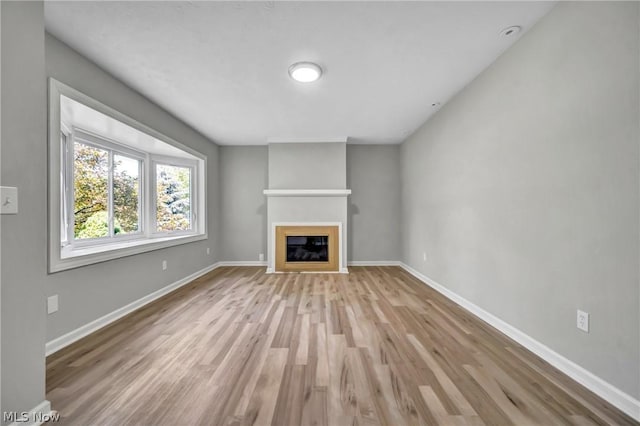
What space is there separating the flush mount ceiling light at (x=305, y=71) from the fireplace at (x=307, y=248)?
8.76 feet

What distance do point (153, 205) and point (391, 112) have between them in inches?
147

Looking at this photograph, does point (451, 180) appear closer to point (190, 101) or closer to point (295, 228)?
point (295, 228)

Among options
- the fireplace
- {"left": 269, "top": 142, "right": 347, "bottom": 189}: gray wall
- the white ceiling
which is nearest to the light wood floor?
the fireplace

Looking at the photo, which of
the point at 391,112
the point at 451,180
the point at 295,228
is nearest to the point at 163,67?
the point at 391,112

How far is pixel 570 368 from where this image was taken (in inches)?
62.6

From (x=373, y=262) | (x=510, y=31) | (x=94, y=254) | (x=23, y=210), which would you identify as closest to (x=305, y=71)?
(x=510, y=31)

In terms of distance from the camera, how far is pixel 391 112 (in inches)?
135

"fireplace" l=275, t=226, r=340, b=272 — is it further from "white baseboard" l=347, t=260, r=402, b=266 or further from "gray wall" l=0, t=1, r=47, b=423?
"gray wall" l=0, t=1, r=47, b=423

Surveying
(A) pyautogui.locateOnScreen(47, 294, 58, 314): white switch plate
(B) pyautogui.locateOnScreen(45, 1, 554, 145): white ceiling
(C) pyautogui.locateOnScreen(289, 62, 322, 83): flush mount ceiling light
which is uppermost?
(B) pyautogui.locateOnScreen(45, 1, 554, 145): white ceiling

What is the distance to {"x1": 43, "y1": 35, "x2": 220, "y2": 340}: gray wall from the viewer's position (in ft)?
6.46

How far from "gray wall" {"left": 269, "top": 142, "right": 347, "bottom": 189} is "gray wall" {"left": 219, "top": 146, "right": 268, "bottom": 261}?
23.1 inches

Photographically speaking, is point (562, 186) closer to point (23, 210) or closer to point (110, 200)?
point (23, 210)

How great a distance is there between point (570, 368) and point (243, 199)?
485 cm

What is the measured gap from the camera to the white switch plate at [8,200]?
109cm
